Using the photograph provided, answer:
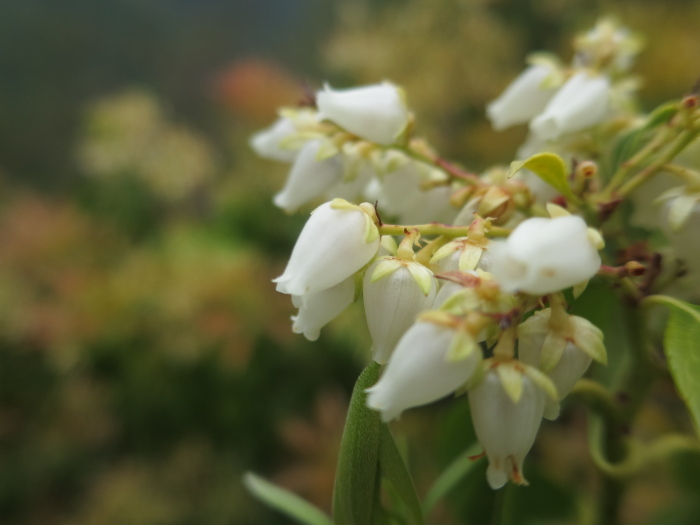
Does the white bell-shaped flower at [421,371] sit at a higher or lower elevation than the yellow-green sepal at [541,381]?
higher

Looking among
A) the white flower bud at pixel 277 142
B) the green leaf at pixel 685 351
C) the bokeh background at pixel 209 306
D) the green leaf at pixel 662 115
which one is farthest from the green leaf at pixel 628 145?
the bokeh background at pixel 209 306

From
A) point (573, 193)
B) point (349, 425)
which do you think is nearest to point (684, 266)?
point (573, 193)

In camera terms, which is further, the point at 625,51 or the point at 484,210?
the point at 625,51

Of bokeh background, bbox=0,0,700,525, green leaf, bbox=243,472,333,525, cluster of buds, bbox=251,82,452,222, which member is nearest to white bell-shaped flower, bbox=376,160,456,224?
cluster of buds, bbox=251,82,452,222

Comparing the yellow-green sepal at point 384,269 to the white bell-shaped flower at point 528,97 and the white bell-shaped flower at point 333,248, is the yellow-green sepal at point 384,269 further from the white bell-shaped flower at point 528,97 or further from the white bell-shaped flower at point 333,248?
the white bell-shaped flower at point 528,97

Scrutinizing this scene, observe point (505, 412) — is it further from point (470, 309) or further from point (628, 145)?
point (628, 145)

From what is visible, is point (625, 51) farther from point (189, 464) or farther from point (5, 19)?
point (5, 19)
